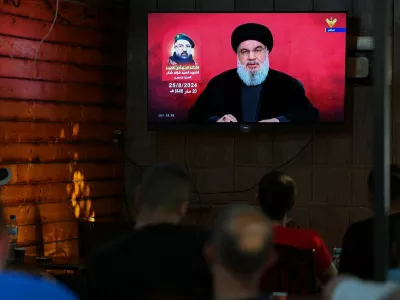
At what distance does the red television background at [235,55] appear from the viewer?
6.77 meters

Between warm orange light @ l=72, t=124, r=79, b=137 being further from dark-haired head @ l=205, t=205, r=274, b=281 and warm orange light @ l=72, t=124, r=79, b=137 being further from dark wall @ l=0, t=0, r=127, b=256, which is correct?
dark-haired head @ l=205, t=205, r=274, b=281

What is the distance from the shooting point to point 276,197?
13.0 feet

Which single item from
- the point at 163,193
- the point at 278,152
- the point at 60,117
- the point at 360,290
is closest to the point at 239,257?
the point at 360,290

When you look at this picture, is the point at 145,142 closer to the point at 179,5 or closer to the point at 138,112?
the point at 138,112

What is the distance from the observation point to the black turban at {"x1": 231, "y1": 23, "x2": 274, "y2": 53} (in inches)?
267

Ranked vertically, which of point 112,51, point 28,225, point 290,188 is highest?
point 112,51

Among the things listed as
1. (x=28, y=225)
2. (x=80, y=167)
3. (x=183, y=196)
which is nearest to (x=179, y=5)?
(x=80, y=167)

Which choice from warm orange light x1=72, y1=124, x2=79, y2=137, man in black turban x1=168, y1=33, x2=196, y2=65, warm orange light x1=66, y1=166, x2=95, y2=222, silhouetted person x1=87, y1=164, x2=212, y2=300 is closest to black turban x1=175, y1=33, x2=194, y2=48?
man in black turban x1=168, y1=33, x2=196, y2=65

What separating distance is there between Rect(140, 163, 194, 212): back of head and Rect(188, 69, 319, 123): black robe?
3608 millimetres

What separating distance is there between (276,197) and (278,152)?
3129 millimetres

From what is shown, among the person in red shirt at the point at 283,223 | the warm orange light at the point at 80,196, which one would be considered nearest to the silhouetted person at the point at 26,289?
the person in red shirt at the point at 283,223

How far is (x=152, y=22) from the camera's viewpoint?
682 cm

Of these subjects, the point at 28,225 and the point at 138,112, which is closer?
the point at 28,225

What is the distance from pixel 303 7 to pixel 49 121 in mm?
2144
